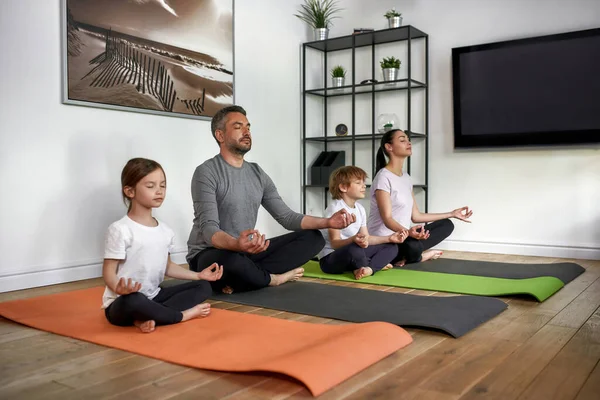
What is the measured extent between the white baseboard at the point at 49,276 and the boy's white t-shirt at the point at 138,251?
3.62ft

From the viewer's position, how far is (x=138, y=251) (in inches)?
75.7

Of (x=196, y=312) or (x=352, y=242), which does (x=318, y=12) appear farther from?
(x=196, y=312)

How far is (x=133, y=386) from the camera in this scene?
1406 millimetres

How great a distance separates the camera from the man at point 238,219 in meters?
2.52

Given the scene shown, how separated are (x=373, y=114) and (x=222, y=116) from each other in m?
2.24

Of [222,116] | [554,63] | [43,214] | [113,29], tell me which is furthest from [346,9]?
[43,214]

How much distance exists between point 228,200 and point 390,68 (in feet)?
8.02

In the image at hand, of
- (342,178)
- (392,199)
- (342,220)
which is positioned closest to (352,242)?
(342,178)

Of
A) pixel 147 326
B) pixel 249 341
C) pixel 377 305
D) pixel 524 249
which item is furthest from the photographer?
pixel 524 249

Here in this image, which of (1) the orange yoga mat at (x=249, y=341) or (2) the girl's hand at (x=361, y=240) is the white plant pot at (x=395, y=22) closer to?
(2) the girl's hand at (x=361, y=240)

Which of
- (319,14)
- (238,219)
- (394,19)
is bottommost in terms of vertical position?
(238,219)

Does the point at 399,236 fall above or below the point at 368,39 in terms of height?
below

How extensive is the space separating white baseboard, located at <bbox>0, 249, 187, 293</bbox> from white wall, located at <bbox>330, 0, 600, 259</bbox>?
9.06 feet

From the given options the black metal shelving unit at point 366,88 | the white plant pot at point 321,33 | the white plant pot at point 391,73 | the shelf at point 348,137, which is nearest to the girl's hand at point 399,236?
the black metal shelving unit at point 366,88
